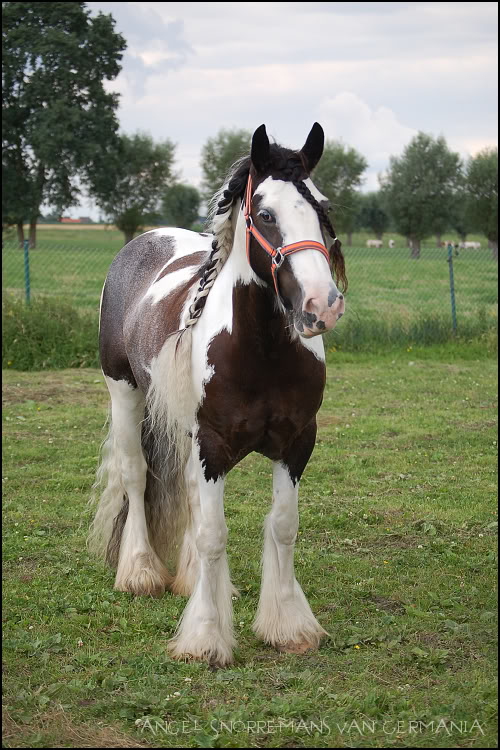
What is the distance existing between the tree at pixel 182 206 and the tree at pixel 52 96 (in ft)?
52.2

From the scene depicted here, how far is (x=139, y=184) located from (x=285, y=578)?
4675 cm

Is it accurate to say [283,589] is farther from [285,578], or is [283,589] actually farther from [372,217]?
[372,217]

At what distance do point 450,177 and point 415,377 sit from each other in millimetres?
38802

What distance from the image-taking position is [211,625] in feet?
11.5

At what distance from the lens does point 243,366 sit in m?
3.26

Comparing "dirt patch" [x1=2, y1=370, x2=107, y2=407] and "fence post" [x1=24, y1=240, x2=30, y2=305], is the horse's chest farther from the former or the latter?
"fence post" [x1=24, y1=240, x2=30, y2=305]

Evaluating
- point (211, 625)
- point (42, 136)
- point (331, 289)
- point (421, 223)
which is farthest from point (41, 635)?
point (421, 223)

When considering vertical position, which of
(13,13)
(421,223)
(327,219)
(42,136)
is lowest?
(327,219)

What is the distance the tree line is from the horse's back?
2629 cm

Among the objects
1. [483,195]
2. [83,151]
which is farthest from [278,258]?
[483,195]

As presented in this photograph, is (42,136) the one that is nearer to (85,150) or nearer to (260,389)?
(85,150)

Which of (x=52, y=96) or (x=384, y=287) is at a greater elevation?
(x=52, y=96)

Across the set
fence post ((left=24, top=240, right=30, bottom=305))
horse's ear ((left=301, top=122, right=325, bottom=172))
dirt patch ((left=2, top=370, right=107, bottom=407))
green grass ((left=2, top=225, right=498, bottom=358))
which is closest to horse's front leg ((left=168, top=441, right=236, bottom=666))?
green grass ((left=2, top=225, right=498, bottom=358))

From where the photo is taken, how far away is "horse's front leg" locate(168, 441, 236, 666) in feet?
11.2
